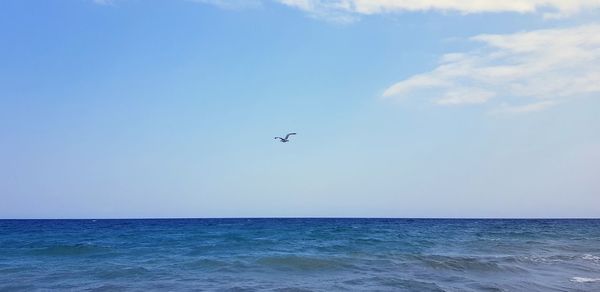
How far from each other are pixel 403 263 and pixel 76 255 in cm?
1455

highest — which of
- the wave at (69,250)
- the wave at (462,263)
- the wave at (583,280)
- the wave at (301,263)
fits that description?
the wave at (462,263)

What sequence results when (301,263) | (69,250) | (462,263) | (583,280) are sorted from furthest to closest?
(69,250) → (301,263) → (462,263) → (583,280)

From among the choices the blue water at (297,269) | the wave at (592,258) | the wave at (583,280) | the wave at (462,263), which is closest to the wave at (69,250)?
the blue water at (297,269)

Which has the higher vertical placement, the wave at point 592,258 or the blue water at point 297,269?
the wave at point 592,258

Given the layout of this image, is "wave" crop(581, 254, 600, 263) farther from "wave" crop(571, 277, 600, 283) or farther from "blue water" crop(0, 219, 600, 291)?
"wave" crop(571, 277, 600, 283)

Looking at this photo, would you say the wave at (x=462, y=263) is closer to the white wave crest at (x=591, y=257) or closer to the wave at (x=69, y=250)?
the white wave crest at (x=591, y=257)

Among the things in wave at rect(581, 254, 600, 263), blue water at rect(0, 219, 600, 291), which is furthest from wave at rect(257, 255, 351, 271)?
wave at rect(581, 254, 600, 263)

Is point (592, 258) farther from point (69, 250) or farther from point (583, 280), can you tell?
point (69, 250)

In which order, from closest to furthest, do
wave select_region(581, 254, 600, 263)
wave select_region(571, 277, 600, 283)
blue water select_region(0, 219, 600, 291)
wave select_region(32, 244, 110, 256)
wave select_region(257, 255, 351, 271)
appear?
blue water select_region(0, 219, 600, 291) < wave select_region(571, 277, 600, 283) < wave select_region(257, 255, 351, 271) < wave select_region(581, 254, 600, 263) < wave select_region(32, 244, 110, 256)

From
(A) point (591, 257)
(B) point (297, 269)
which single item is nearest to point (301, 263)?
(B) point (297, 269)

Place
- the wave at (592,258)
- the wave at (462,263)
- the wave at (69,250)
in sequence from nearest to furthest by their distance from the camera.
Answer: the wave at (462,263)
the wave at (592,258)
the wave at (69,250)

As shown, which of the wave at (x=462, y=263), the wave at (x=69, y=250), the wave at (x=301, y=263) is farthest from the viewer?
the wave at (x=69, y=250)

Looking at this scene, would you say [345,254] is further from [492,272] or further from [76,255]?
[76,255]

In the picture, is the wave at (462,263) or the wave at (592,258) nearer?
the wave at (462,263)
